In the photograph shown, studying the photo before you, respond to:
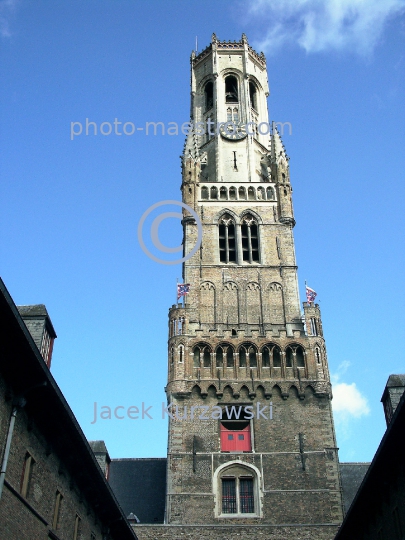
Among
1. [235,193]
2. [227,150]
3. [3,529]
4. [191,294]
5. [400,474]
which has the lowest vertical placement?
[3,529]

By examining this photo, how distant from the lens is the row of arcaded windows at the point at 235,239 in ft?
165

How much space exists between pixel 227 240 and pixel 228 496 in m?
20.4

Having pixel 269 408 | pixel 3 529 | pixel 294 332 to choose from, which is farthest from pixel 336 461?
pixel 3 529

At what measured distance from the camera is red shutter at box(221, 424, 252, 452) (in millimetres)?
39938

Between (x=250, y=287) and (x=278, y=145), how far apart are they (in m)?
16.4

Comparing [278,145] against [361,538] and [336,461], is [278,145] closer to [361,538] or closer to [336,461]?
[336,461]

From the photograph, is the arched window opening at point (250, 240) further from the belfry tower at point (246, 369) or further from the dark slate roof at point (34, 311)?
the dark slate roof at point (34, 311)

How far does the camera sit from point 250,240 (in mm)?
50844

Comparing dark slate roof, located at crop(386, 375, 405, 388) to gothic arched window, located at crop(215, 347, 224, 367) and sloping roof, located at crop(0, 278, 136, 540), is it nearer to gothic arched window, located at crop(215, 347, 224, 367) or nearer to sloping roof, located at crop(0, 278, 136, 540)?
gothic arched window, located at crop(215, 347, 224, 367)

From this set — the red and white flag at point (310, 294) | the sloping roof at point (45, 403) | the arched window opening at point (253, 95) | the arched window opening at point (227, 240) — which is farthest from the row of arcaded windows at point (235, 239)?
the sloping roof at point (45, 403)

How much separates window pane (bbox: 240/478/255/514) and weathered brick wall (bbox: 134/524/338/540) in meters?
1.57

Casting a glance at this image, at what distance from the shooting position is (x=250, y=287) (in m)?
48.0

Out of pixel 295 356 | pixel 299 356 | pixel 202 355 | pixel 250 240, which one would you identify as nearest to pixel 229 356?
pixel 202 355

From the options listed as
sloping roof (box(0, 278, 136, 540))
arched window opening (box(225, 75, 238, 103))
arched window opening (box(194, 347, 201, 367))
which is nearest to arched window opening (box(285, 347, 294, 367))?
arched window opening (box(194, 347, 201, 367))
